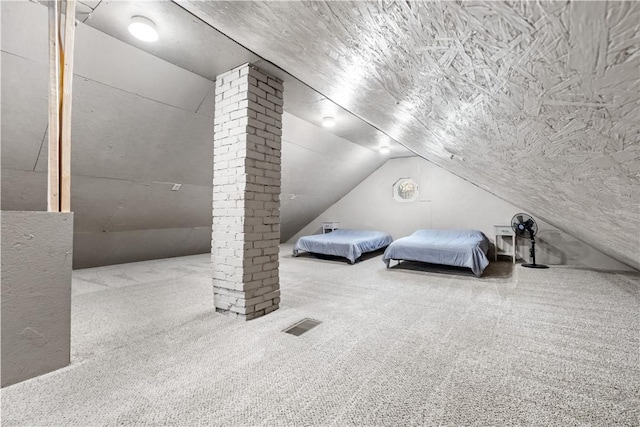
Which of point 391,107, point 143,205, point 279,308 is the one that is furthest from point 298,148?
point 391,107

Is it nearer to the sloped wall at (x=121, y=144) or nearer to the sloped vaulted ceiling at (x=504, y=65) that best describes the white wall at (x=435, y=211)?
the sloped wall at (x=121, y=144)

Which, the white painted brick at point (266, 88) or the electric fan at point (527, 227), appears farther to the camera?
the electric fan at point (527, 227)

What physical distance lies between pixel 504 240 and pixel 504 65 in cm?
655

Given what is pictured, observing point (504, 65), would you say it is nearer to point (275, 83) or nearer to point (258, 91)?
point (258, 91)

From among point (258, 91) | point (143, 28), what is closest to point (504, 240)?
point (258, 91)

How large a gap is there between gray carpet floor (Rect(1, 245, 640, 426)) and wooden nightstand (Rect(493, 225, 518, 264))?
2.11m

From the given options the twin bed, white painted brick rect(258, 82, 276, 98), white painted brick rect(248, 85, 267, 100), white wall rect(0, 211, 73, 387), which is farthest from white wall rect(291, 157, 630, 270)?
white wall rect(0, 211, 73, 387)

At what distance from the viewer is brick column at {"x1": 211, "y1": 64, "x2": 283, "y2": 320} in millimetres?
2678

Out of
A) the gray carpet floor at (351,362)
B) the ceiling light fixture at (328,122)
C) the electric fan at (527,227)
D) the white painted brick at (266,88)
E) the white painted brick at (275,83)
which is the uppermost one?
the ceiling light fixture at (328,122)

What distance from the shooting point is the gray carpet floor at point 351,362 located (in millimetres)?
1450

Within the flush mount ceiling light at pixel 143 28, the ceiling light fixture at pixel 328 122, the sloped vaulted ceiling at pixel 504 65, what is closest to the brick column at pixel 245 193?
the flush mount ceiling light at pixel 143 28

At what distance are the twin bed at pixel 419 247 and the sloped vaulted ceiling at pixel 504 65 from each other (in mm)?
3044

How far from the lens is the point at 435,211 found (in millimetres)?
6977

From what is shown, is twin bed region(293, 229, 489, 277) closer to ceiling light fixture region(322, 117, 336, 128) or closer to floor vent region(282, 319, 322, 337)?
ceiling light fixture region(322, 117, 336, 128)
